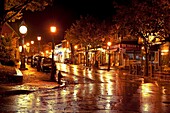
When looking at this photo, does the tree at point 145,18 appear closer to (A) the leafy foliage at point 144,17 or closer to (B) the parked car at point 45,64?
(A) the leafy foliage at point 144,17

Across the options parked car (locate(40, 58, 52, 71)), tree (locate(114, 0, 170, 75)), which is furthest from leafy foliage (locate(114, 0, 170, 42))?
parked car (locate(40, 58, 52, 71))

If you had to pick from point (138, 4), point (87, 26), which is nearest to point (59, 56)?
point (87, 26)

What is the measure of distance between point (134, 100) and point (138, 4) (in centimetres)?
1938

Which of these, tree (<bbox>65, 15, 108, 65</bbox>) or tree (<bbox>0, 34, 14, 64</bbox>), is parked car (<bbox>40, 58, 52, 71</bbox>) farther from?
tree (<bbox>65, 15, 108, 65</bbox>)

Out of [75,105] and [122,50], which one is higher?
[122,50]

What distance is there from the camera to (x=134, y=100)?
15375 mm

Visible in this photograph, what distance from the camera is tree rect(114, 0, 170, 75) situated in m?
31.1

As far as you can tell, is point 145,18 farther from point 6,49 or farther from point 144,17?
point 6,49

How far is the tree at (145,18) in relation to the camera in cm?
3107

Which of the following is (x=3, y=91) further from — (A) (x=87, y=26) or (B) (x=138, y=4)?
(A) (x=87, y=26)

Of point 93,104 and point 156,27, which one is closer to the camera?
point 93,104

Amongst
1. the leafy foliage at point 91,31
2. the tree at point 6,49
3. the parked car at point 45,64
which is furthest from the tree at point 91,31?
the parked car at point 45,64

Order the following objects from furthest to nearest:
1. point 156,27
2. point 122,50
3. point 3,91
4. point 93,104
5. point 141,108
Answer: point 122,50 → point 156,27 → point 3,91 → point 93,104 → point 141,108

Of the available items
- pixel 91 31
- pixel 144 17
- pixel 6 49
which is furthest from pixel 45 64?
pixel 91 31
